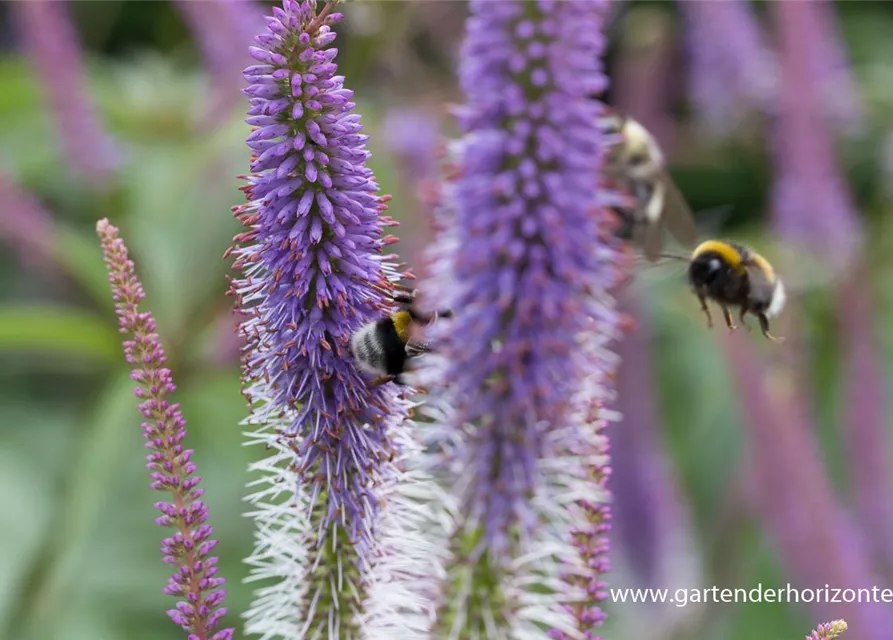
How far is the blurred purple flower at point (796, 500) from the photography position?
4.86ft

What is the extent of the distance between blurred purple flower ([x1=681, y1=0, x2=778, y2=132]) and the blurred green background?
141 millimetres

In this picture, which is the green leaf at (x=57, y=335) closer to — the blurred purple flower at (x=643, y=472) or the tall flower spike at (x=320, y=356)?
the blurred purple flower at (x=643, y=472)

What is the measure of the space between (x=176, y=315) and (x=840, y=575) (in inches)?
49.2

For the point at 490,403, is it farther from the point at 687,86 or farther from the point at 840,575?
the point at 687,86

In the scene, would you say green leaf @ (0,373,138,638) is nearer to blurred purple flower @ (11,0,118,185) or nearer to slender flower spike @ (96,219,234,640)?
blurred purple flower @ (11,0,118,185)

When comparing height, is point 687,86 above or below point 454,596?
above

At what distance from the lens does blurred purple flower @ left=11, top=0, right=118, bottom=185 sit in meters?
1.86

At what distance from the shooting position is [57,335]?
1768 mm

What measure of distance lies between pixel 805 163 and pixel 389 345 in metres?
1.66

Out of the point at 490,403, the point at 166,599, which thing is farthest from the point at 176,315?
the point at 490,403

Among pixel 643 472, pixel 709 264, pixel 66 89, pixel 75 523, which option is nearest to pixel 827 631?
pixel 709 264

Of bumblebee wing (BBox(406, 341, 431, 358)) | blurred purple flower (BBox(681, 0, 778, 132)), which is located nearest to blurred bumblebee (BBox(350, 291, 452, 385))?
bumblebee wing (BBox(406, 341, 431, 358))

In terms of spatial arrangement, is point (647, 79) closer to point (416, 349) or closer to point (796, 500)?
point (796, 500)

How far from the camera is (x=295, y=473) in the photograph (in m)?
0.70
